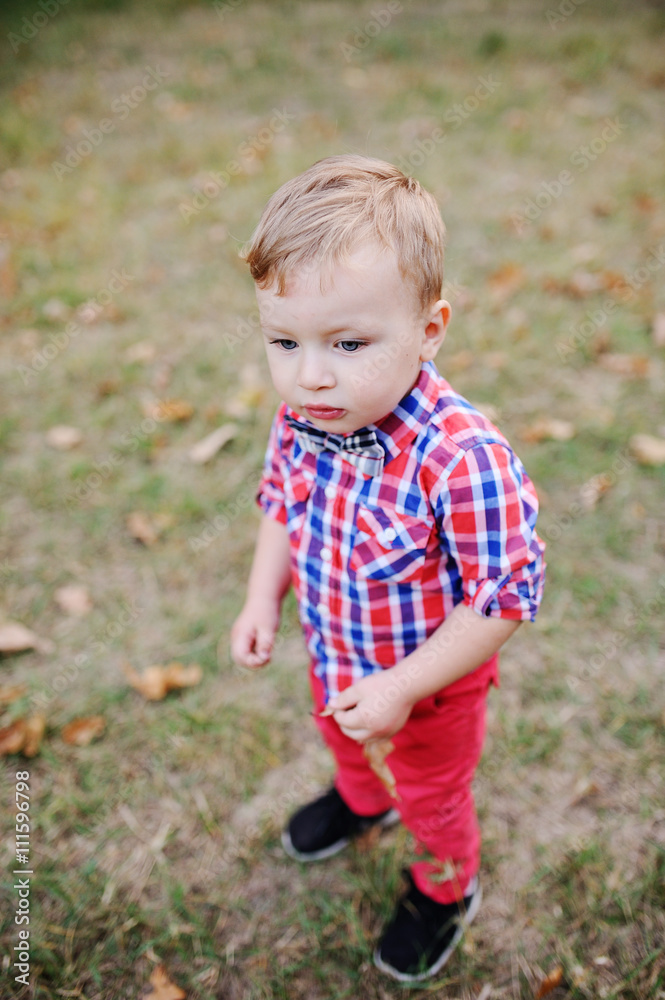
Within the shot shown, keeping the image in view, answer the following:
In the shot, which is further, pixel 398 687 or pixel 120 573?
pixel 120 573

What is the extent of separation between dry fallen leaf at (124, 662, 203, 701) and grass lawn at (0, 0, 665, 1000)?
4 centimetres

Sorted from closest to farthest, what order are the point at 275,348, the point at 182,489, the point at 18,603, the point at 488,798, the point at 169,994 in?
the point at 275,348 < the point at 169,994 < the point at 488,798 < the point at 18,603 < the point at 182,489

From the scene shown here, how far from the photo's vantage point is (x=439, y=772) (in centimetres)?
134

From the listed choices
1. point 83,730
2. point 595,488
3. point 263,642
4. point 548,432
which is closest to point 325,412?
point 263,642

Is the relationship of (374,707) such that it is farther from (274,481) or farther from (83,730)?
(83,730)

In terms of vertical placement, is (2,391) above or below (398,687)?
below

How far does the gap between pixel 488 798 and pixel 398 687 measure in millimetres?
941

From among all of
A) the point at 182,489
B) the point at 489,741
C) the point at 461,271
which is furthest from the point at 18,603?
the point at 461,271

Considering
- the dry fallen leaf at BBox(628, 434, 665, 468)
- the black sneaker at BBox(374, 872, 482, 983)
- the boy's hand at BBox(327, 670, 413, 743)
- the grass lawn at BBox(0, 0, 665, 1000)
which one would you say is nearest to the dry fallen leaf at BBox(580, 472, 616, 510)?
the grass lawn at BBox(0, 0, 665, 1000)

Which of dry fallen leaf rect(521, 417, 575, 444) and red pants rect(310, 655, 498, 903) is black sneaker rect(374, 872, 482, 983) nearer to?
red pants rect(310, 655, 498, 903)

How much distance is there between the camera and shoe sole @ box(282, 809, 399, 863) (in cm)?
176

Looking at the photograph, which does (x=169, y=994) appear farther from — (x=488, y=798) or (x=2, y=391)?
(x=2, y=391)

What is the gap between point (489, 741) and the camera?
1.95 meters

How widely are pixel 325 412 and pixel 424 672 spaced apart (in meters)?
0.47
